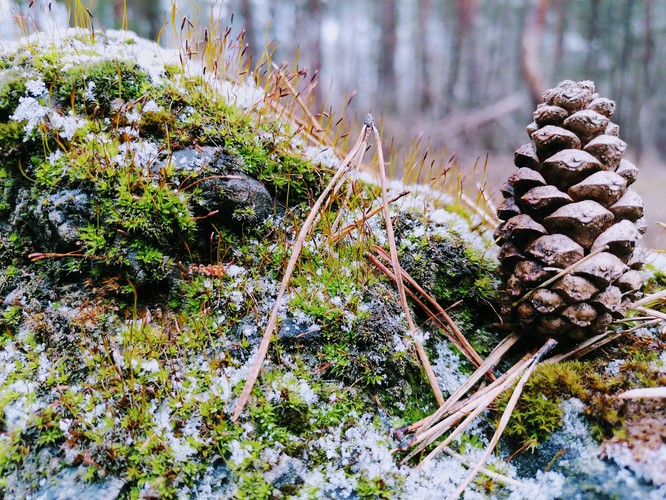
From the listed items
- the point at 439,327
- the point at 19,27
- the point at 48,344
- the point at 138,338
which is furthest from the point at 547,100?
the point at 19,27

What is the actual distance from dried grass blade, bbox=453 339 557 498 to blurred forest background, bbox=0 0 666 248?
895 cm

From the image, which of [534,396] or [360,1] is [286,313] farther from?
[360,1]

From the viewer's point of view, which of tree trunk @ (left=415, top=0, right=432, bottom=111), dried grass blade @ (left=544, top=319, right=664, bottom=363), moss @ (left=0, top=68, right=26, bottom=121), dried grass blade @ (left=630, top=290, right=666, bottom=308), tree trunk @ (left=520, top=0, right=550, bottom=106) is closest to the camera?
dried grass blade @ (left=544, top=319, right=664, bottom=363)

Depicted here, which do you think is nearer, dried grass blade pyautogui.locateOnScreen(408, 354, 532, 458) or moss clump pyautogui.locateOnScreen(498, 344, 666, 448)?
moss clump pyautogui.locateOnScreen(498, 344, 666, 448)

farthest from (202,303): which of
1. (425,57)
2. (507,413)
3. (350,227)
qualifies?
(425,57)

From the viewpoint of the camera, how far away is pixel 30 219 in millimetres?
1846

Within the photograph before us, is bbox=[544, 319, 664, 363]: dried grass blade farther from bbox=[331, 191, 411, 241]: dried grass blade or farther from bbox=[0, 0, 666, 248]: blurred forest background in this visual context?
bbox=[0, 0, 666, 248]: blurred forest background

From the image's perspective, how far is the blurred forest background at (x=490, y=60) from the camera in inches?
490

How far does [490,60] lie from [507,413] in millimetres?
28153

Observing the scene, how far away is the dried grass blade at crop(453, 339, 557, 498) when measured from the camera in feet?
4.67

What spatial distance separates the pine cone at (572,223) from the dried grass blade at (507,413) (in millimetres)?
74

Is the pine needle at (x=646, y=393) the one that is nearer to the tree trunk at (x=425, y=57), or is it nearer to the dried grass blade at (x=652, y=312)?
the dried grass blade at (x=652, y=312)

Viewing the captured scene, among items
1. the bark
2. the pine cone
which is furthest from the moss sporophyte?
the bark

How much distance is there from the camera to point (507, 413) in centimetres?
152
